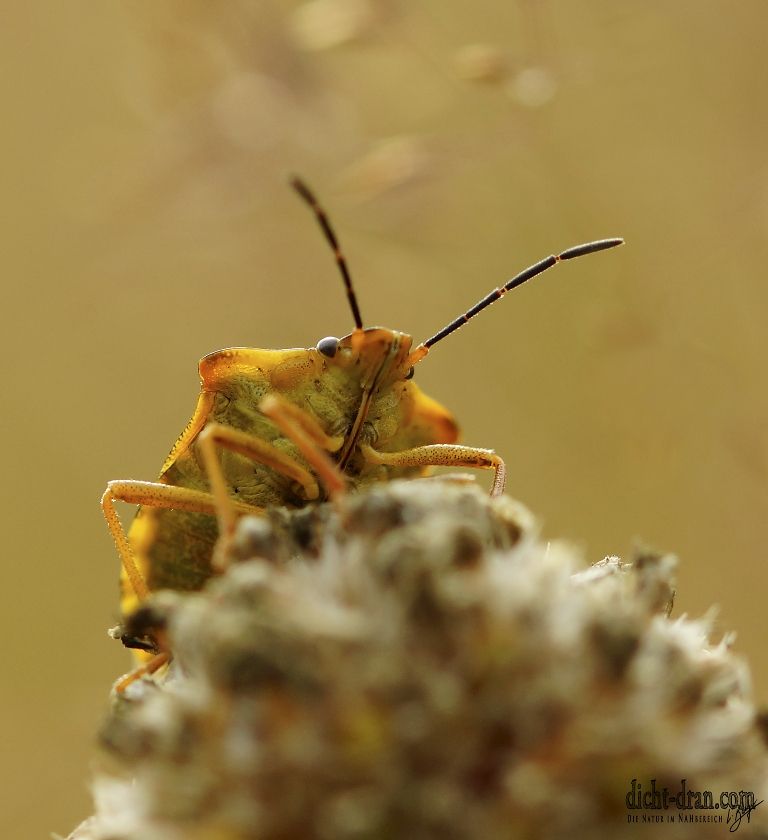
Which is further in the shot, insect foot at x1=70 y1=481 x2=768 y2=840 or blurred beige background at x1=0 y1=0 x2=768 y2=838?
blurred beige background at x1=0 y1=0 x2=768 y2=838

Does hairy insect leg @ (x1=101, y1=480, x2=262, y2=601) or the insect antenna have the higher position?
the insect antenna

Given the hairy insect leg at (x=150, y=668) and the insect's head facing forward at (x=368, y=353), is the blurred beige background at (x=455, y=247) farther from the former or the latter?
the hairy insect leg at (x=150, y=668)

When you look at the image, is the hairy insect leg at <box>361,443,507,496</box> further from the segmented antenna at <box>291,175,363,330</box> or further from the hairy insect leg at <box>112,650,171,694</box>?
the hairy insect leg at <box>112,650,171,694</box>

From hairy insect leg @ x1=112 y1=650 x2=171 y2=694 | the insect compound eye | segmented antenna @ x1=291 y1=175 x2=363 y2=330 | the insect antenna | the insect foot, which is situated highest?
the insect antenna

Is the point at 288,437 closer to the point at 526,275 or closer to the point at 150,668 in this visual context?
the point at 526,275

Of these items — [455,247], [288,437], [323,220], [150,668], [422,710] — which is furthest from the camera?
[455,247]

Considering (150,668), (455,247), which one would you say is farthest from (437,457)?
(455,247)

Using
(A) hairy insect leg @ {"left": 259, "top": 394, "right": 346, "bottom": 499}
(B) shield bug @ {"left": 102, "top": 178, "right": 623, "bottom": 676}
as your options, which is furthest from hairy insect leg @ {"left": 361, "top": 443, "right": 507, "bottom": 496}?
(A) hairy insect leg @ {"left": 259, "top": 394, "right": 346, "bottom": 499}
